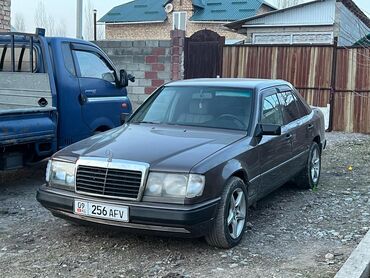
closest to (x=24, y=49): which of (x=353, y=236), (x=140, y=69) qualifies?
(x=353, y=236)

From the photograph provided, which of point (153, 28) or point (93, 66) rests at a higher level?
point (153, 28)

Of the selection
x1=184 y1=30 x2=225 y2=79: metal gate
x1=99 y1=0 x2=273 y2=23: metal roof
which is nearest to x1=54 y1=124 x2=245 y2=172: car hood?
x1=184 y1=30 x2=225 y2=79: metal gate

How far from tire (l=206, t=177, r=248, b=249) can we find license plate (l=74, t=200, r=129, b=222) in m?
0.80

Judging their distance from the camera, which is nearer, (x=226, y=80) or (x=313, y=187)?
(x=226, y=80)

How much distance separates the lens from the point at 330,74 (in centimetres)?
1291

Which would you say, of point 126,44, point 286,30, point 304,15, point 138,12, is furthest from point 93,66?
point 138,12

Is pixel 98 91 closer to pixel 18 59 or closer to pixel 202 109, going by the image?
pixel 18 59

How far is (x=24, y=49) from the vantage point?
7.32m

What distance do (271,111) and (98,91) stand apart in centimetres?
284

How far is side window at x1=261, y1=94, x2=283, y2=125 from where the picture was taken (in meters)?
5.76

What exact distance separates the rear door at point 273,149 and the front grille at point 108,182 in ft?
5.09

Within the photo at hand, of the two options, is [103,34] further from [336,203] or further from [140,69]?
[336,203]

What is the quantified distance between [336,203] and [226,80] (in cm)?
209

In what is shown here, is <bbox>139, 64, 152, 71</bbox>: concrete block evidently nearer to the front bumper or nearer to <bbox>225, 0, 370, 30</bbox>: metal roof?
the front bumper
